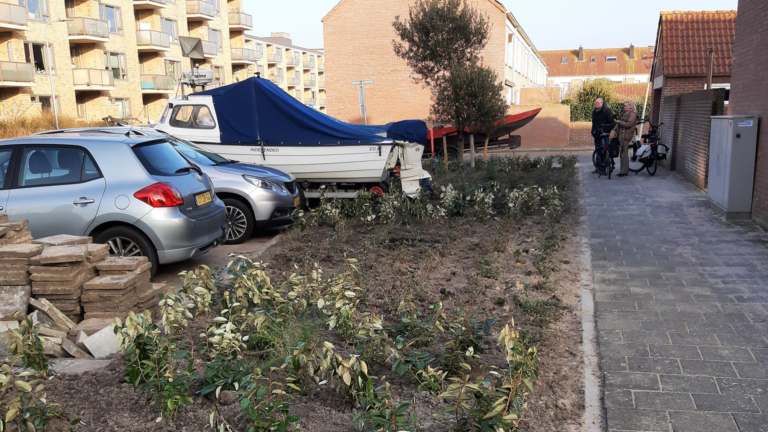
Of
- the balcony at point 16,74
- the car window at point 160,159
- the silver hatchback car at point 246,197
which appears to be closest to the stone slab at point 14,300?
the car window at point 160,159

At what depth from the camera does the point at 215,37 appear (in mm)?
57688

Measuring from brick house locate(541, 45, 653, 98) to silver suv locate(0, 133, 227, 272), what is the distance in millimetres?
79253

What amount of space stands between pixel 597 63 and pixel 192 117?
81.0 meters

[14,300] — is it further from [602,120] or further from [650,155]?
[650,155]

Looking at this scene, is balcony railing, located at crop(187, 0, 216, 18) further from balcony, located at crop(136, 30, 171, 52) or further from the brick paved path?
the brick paved path

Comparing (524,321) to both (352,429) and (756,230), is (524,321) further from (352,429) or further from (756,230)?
(756,230)

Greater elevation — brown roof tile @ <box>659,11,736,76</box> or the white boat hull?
brown roof tile @ <box>659,11,736,76</box>

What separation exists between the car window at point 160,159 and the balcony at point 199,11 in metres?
49.9

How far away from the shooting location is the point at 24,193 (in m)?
6.89

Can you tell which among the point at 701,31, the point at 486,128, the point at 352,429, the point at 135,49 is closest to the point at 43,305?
the point at 352,429

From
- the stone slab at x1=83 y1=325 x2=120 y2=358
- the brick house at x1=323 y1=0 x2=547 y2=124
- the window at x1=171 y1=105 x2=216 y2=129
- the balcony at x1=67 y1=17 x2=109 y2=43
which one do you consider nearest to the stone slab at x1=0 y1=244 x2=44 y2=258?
the stone slab at x1=83 y1=325 x2=120 y2=358

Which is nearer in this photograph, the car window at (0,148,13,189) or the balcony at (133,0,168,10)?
the car window at (0,148,13,189)

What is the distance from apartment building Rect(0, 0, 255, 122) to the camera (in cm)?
3650

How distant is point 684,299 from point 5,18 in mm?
39092
